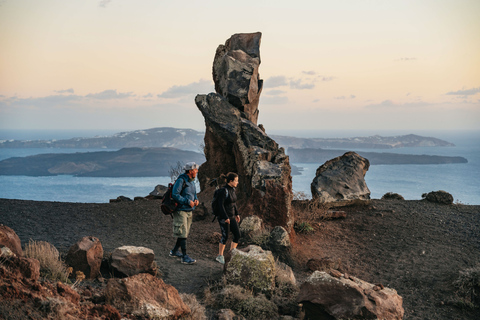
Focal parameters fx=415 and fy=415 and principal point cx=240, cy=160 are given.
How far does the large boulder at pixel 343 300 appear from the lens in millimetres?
5461

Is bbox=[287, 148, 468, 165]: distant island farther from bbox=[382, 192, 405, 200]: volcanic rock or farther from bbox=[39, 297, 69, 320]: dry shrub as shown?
bbox=[39, 297, 69, 320]: dry shrub

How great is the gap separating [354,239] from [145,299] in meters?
7.30

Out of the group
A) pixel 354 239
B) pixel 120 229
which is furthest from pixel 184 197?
pixel 354 239

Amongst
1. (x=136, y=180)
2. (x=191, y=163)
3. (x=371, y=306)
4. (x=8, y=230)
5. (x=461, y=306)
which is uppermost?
(x=191, y=163)

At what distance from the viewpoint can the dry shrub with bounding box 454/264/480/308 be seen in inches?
288

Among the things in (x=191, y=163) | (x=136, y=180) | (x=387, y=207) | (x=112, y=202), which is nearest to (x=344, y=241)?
Result: (x=387, y=207)

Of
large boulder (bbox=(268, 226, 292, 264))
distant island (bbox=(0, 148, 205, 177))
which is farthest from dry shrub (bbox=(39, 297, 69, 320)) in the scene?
distant island (bbox=(0, 148, 205, 177))

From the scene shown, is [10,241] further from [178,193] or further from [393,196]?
[393,196]

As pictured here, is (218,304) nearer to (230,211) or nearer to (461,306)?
(230,211)

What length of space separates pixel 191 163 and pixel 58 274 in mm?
2838

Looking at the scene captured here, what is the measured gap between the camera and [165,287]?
17.4 ft

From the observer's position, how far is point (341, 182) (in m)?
13.5

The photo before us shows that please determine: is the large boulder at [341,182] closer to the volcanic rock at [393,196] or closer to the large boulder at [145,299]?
the volcanic rock at [393,196]

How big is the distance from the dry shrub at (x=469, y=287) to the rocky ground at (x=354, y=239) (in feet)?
0.51
